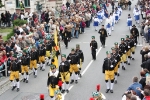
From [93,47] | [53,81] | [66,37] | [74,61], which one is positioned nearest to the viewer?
[53,81]

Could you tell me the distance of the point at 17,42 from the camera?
71.6 feet

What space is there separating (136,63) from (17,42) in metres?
7.29

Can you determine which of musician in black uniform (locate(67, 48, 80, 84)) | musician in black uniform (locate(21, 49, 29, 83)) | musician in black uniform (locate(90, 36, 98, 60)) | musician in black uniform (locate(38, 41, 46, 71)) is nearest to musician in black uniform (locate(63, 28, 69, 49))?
musician in black uniform (locate(90, 36, 98, 60))

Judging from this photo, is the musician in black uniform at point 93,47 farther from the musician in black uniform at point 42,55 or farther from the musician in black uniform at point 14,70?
the musician in black uniform at point 14,70

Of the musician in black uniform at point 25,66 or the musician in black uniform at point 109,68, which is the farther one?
the musician in black uniform at point 25,66

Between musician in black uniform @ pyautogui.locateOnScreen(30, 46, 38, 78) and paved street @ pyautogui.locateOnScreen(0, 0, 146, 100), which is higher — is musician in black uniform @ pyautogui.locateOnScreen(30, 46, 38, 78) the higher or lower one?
the higher one

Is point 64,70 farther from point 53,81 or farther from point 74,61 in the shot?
point 53,81

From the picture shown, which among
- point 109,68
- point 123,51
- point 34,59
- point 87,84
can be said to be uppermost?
point 123,51

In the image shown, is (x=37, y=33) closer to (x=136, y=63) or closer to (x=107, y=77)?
(x=136, y=63)

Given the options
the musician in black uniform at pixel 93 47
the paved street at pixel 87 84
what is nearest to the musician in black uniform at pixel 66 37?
the paved street at pixel 87 84

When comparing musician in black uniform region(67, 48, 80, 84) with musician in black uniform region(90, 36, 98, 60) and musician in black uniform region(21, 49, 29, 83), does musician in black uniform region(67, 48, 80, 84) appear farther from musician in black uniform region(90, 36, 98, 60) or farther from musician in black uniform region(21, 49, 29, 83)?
musician in black uniform region(90, 36, 98, 60)

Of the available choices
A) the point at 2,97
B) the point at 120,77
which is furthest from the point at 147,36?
the point at 2,97

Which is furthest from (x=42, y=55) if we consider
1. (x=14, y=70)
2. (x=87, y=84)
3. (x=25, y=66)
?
(x=87, y=84)

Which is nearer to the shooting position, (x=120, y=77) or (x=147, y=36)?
(x=120, y=77)
